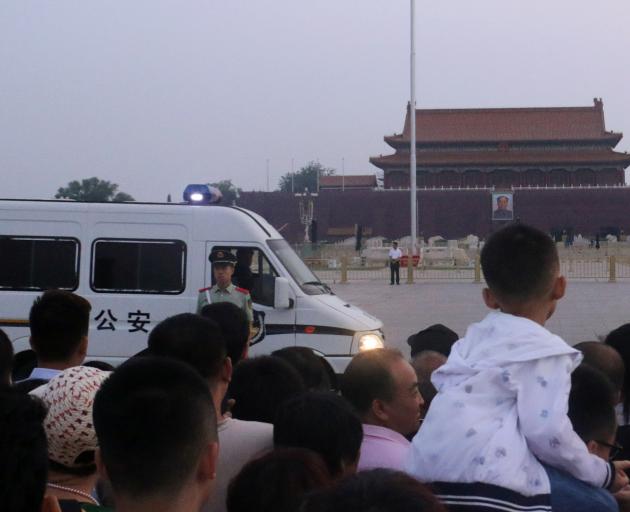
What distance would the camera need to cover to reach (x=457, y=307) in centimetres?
2061

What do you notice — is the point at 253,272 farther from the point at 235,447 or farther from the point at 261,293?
the point at 235,447

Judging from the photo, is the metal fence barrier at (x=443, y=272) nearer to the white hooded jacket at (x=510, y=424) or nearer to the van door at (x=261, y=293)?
the van door at (x=261, y=293)

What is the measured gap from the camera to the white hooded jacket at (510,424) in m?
2.21

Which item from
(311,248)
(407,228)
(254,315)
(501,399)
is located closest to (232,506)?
(501,399)

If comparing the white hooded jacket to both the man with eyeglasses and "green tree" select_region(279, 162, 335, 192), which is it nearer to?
the man with eyeglasses

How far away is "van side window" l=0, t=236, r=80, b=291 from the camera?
856 centimetres

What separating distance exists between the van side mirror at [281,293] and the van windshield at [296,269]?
369mm

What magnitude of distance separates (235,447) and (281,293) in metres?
5.20

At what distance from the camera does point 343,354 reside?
833cm

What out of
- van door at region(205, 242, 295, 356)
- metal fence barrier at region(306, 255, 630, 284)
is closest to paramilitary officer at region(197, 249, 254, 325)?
van door at region(205, 242, 295, 356)

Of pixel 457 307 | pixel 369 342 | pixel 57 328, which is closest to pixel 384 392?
pixel 57 328

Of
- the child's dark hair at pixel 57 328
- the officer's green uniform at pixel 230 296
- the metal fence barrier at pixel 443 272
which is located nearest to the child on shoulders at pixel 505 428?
the child's dark hair at pixel 57 328

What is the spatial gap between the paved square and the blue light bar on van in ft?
16.2

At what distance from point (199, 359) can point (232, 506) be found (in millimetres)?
1233
